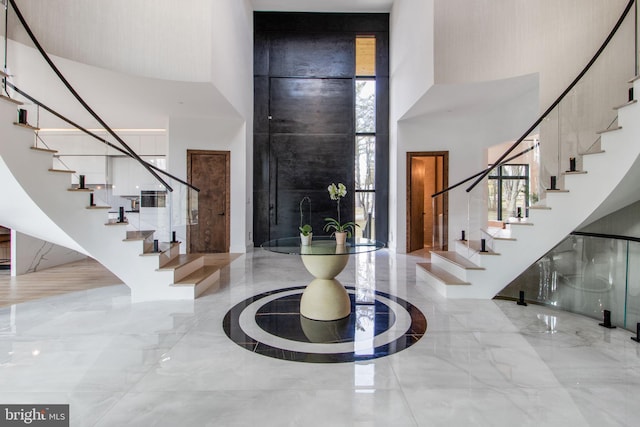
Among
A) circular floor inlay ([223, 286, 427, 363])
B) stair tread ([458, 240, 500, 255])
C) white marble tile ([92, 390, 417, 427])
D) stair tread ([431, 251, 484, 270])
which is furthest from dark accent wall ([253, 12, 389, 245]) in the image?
white marble tile ([92, 390, 417, 427])

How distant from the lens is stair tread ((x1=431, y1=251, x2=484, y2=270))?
400 centimetres

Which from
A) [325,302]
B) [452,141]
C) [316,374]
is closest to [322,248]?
[325,302]

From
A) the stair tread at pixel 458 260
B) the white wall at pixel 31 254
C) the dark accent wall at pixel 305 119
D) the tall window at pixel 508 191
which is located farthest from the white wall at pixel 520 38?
the white wall at pixel 31 254

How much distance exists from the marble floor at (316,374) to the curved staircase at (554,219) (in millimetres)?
564

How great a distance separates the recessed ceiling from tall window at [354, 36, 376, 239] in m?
0.67

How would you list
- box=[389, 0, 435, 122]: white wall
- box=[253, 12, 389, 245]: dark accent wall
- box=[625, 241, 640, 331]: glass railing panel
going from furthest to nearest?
1. box=[253, 12, 389, 245]: dark accent wall
2. box=[389, 0, 435, 122]: white wall
3. box=[625, 241, 640, 331]: glass railing panel

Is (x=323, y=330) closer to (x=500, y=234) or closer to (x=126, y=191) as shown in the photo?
Answer: (x=500, y=234)

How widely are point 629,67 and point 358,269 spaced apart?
4335 mm

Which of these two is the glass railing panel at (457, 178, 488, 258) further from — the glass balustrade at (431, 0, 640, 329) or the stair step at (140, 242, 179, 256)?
the stair step at (140, 242, 179, 256)

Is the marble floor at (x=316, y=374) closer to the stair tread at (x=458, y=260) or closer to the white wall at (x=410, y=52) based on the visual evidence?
the stair tread at (x=458, y=260)

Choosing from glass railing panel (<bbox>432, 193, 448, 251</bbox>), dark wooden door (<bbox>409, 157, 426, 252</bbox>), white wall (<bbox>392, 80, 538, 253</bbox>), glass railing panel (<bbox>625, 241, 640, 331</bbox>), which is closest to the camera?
glass railing panel (<bbox>625, 241, 640, 331</bbox>)

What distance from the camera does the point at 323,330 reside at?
117 inches

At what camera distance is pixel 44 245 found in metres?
5.66

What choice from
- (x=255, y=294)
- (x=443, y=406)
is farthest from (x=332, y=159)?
(x=443, y=406)
